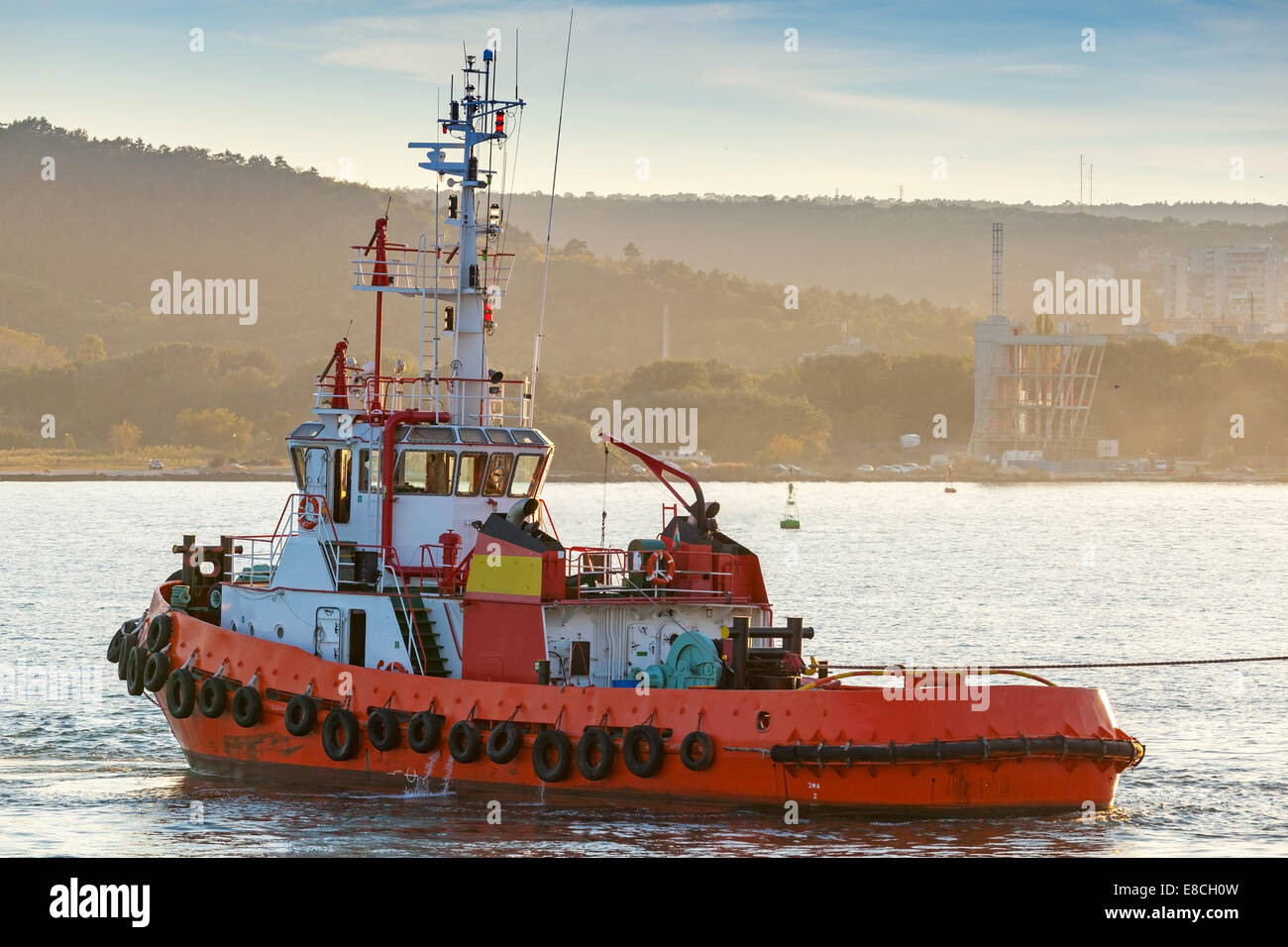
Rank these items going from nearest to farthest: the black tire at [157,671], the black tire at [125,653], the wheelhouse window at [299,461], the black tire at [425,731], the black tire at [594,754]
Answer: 1. the black tire at [594,754]
2. the black tire at [425,731]
3. the wheelhouse window at [299,461]
4. the black tire at [157,671]
5. the black tire at [125,653]

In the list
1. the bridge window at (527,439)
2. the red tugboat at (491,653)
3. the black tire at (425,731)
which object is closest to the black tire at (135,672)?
the red tugboat at (491,653)

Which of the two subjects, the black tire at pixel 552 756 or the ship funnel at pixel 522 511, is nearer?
the black tire at pixel 552 756

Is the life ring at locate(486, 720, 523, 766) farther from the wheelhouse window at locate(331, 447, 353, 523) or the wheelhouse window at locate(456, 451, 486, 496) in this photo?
the wheelhouse window at locate(331, 447, 353, 523)

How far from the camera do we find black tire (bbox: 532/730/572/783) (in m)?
18.8

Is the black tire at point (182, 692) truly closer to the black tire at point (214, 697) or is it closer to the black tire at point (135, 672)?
the black tire at point (214, 697)

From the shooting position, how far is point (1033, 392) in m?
190

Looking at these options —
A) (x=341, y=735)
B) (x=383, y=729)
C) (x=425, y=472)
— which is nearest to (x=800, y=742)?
(x=383, y=729)

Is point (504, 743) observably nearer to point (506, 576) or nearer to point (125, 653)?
point (506, 576)

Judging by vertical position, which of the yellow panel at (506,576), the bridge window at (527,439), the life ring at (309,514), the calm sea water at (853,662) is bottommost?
the calm sea water at (853,662)

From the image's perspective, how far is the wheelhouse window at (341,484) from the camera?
69.8 feet

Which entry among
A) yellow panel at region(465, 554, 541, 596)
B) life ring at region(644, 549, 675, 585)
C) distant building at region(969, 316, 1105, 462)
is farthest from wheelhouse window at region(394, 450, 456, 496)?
distant building at region(969, 316, 1105, 462)

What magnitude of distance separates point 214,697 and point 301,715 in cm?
152

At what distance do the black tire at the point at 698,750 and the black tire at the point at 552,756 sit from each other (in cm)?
130
